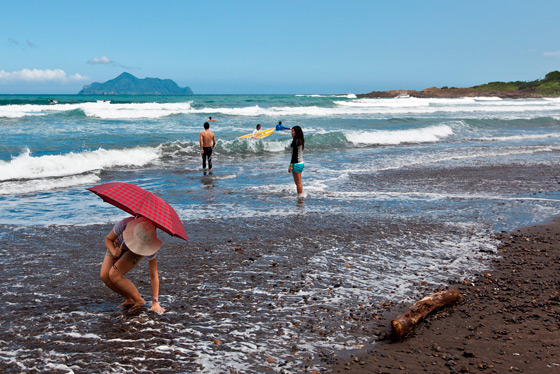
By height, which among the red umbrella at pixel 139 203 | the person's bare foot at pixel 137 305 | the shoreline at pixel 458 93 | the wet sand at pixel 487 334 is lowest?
the wet sand at pixel 487 334

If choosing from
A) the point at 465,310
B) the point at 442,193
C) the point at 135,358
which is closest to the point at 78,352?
the point at 135,358

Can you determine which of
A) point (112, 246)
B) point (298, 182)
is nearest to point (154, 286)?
point (112, 246)

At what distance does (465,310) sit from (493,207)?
5808mm

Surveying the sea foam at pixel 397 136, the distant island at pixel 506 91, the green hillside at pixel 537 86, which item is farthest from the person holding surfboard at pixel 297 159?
the green hillside at pixel 537 86

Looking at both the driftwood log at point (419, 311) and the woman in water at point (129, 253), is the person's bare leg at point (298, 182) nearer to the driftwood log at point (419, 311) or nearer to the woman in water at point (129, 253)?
the driftwood log at point (419, 311)

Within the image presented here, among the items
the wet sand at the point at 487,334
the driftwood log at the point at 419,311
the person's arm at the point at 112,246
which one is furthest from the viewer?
the person's arm at the point at 112,246

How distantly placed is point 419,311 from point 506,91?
374ft

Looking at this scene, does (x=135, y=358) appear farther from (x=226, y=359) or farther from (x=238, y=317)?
(x=238, y=317)

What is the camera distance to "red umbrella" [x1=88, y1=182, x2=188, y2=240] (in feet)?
14.0

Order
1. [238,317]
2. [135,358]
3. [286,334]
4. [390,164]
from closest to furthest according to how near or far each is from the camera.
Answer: [135,358] < [286,334] < [238,317] < [390,164]

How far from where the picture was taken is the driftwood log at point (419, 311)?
438 cm

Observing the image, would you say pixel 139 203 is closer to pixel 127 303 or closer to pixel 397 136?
pixel 127 303

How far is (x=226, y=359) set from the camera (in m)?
4.09

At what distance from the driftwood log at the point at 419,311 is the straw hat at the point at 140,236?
241 centimetres
